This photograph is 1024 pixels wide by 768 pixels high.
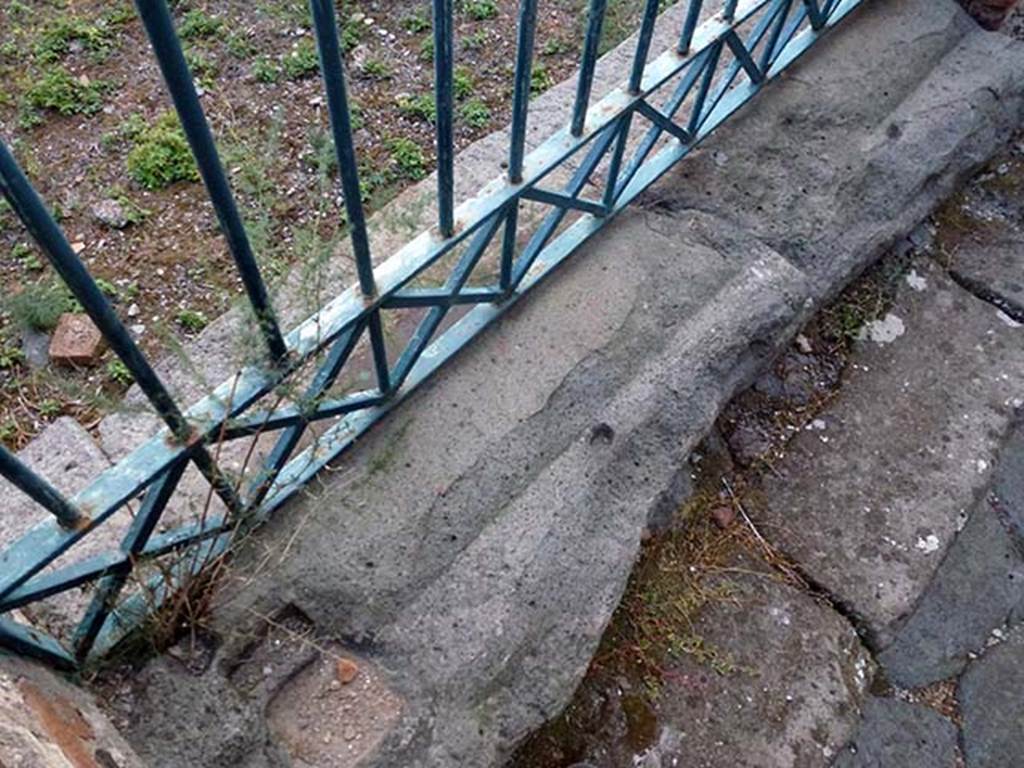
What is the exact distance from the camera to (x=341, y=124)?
1.56 meters

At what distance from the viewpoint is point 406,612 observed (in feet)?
6.79

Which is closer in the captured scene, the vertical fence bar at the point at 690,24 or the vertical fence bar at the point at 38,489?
the vertical fence bar at the point at 38,489

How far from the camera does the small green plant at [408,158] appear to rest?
121 inches

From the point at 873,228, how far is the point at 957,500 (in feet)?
2.80

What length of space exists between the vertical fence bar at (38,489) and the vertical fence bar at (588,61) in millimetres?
1325

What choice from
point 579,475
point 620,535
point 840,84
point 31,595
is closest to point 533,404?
point 579,475

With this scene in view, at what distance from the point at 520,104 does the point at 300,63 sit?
5.45ft

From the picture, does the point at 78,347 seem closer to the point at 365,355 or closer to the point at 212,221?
the point at 212,221

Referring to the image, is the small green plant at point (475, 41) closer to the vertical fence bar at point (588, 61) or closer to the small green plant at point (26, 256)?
the vertical fence bar at point (588, 61)

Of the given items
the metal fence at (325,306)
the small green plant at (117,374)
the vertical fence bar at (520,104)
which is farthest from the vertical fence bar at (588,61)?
the small green plant at (117,374)

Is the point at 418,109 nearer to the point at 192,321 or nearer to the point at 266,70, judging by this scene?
the point at 266,70

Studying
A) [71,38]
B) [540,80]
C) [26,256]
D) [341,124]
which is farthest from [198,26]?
[341,124]

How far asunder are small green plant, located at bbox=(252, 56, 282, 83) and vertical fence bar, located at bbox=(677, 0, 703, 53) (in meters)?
1.61

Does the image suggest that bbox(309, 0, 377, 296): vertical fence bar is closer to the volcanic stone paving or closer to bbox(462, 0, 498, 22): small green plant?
the volcanic stone paving
